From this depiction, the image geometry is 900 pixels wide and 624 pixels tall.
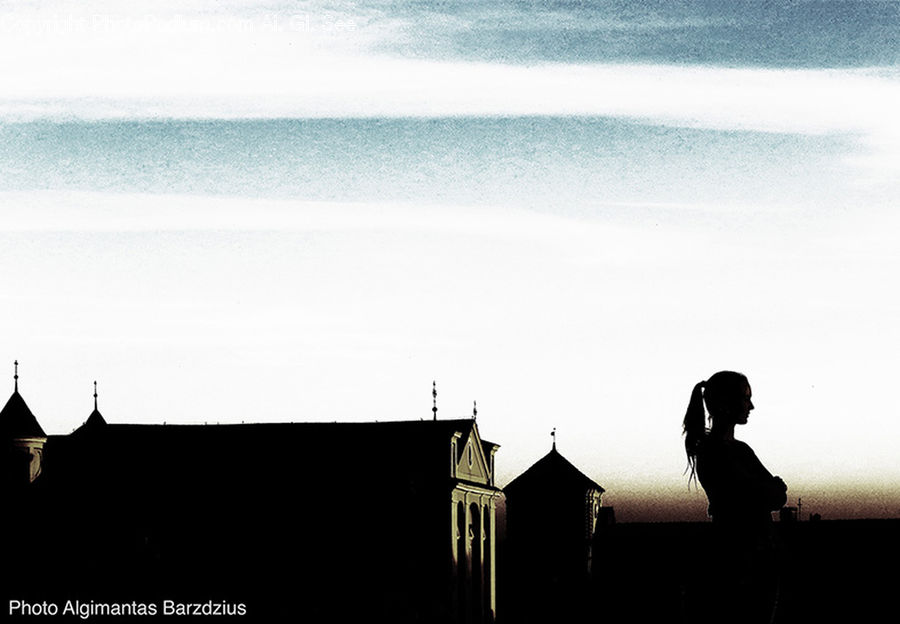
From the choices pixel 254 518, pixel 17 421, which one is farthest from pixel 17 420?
Result: pixel 254 518

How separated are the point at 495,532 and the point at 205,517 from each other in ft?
68.7

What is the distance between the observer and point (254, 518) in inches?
3167

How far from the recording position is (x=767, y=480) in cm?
606

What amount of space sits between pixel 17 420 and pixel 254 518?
1424 centimetres

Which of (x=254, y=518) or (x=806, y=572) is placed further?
(x=806, y=572)

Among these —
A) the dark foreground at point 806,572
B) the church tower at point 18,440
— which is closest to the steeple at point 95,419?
the church tower at point 18,440

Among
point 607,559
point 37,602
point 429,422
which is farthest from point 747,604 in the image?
point 607,559

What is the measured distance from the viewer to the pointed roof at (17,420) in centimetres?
7800

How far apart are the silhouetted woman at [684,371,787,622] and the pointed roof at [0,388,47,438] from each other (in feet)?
250

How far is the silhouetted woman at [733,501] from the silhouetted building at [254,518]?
231 ft

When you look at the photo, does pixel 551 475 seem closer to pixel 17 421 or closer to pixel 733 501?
pixel 17 421

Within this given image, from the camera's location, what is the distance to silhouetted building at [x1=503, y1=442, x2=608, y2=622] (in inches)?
4006

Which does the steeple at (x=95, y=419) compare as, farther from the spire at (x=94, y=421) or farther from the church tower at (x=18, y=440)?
the church tower at (x=18, y=440)

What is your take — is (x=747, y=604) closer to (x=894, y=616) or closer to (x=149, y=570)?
(x=149, y=570)
